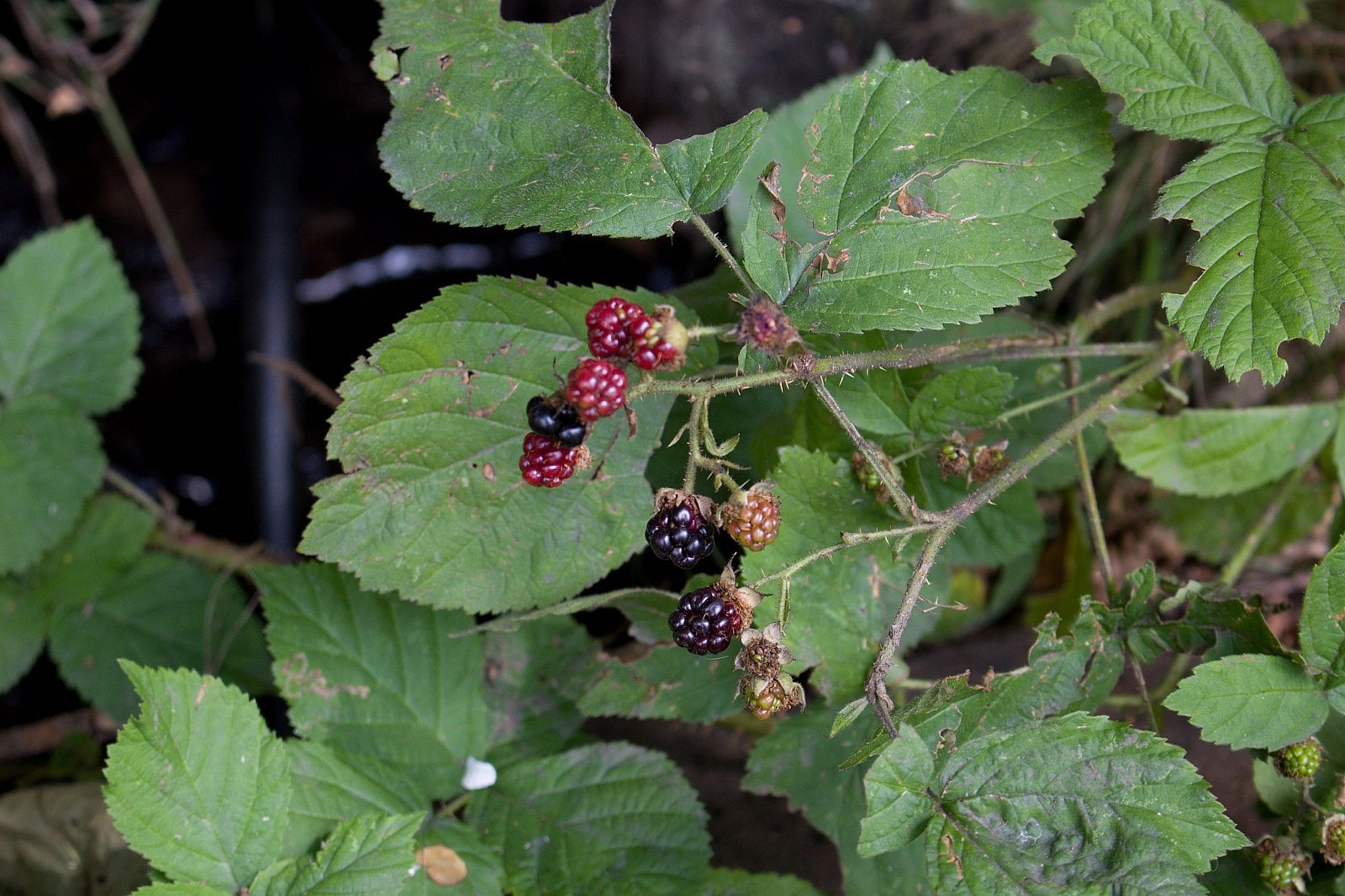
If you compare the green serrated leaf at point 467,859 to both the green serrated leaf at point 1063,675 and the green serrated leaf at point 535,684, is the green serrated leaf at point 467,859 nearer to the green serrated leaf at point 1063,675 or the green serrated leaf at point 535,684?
the green serrated leaf at point 535,684

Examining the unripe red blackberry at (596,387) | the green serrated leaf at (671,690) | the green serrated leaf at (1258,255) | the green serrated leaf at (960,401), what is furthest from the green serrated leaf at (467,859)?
the green serrated leaf at (1258,255)

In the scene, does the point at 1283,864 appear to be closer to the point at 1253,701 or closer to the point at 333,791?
the point at 1253,701

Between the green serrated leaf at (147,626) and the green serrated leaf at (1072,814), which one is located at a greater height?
the green serrated leaf at (1072,814)

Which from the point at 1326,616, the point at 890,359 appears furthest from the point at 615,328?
the point at 1326,616

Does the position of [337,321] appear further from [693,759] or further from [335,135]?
[693,759]

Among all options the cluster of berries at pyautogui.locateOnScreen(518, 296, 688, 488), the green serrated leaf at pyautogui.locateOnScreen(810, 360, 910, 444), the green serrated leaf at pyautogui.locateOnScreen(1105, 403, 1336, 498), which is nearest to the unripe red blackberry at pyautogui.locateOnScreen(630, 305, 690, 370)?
the cluster of berries at pyautogui.locateOnScreen(518, 296, 688, 488)

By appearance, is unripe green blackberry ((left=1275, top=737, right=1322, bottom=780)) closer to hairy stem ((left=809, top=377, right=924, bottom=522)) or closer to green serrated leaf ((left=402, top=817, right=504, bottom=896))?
hairy stem ((left=809, top=377, right=924, bottom=522))
